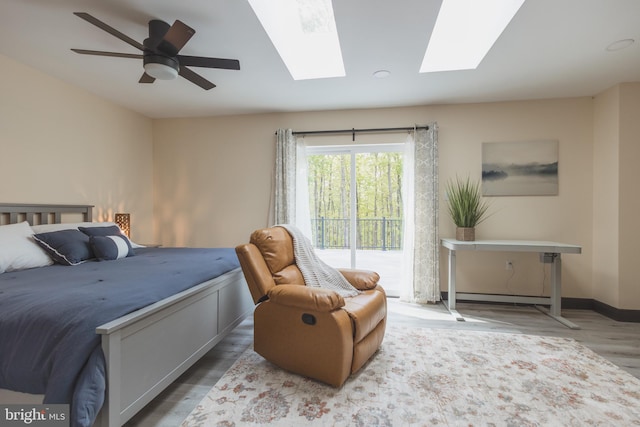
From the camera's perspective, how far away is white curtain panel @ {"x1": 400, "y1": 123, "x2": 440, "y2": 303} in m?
3.64

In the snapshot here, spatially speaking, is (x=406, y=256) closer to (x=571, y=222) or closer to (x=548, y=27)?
(x=571, y=222)

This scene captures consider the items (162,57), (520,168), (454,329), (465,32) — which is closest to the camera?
(162,57)

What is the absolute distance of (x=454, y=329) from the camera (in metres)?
2.87

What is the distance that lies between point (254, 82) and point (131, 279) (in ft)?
7.65

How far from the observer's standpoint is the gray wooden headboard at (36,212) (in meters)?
2.56

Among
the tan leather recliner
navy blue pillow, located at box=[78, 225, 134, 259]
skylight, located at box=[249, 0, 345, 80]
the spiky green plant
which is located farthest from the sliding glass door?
navy blue pillow, located at box=[78, 225, 134, 259]

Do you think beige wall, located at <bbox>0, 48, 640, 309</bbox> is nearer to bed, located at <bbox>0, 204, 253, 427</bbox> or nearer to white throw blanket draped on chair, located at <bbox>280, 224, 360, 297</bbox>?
bed, located at <bbox>0, 204, 253, 427</bbox>

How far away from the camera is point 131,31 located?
223cm

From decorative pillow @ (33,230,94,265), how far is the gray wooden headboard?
55 centimetres

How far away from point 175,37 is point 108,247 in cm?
184

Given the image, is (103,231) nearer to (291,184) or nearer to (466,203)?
(291,184)

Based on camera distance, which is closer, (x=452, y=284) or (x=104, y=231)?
(x=104, y=231)

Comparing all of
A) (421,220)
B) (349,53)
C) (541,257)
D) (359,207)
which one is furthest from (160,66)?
(541,257)

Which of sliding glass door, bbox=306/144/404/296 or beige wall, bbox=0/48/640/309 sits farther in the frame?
sliding glass door, bbox=306/144/404/296
